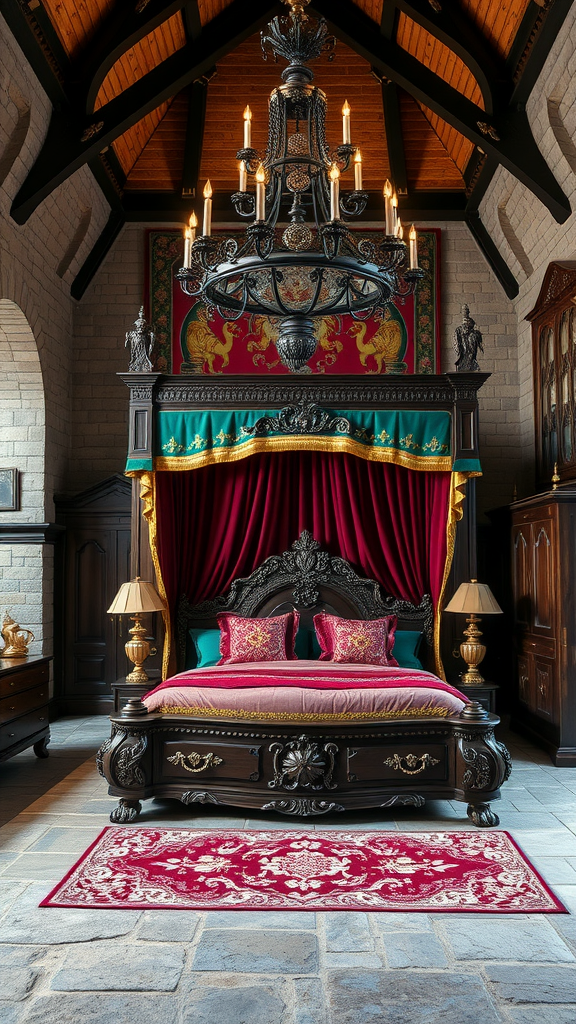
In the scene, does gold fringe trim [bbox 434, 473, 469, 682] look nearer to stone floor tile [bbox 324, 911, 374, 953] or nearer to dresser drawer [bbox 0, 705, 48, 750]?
dresser drawer [bbox 0, 705, 48, 750]

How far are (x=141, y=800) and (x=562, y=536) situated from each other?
130 inches

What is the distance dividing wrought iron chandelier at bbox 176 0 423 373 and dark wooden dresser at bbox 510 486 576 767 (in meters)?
2.54

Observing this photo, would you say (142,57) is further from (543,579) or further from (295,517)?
(543,579)

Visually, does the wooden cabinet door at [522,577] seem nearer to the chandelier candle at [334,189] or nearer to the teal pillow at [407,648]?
the teal pillow at [407,648]

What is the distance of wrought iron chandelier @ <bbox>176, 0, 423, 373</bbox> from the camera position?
11.8 feet

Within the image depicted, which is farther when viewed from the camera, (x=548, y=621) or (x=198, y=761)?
(x=548, y=621)

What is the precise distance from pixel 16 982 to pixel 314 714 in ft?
7.24

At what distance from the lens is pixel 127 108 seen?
6523 millimetres

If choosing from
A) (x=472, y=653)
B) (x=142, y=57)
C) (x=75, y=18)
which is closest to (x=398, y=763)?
(x=472, y=653)

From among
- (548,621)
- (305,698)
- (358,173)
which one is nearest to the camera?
(358,173)

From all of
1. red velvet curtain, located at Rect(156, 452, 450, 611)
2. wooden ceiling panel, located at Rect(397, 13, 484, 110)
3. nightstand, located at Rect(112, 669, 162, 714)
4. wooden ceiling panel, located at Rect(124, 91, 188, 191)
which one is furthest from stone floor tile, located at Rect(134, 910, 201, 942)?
wooden ceiling panel, located at Rect(124, 91, 188, 191)

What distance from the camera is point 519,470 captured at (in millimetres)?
8078

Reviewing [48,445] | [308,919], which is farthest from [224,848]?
[48,445]

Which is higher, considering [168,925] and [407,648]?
[407,648]
